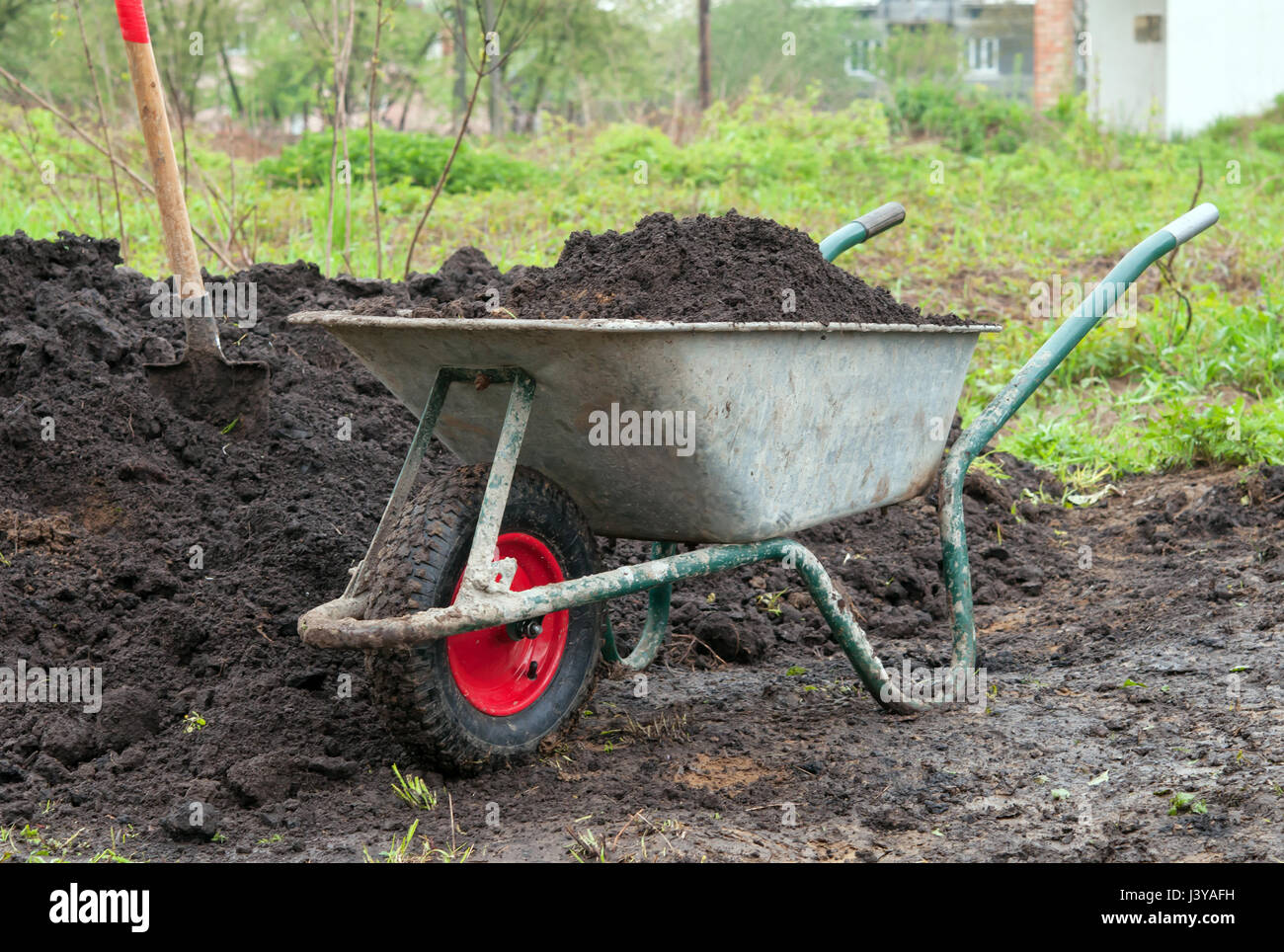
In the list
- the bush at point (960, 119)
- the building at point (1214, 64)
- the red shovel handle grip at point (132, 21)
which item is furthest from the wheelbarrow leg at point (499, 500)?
the building at point (1214, 64)

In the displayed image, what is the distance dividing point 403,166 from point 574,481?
7.56 meters

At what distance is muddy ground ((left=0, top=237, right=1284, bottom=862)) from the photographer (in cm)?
209

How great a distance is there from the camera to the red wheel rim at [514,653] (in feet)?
7.50

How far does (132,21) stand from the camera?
3.17 m

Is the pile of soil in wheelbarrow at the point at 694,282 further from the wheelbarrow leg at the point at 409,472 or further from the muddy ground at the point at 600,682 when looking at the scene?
the muddy ground at the point at 600,682

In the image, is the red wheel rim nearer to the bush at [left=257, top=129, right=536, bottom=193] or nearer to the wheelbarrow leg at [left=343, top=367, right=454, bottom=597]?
the wheelbarrow leg at [left=343, top=367, right=454, bottom=597]

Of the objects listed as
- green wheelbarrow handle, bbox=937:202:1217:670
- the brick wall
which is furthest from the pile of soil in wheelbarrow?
the brick wall

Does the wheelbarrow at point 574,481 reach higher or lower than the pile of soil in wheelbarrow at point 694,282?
lower

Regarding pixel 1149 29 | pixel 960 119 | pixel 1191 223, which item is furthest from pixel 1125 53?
pixel 1191 223

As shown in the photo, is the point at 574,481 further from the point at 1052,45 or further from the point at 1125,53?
the point at 1052,45

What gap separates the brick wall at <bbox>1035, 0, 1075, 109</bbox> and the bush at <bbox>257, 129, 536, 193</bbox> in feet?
35.6

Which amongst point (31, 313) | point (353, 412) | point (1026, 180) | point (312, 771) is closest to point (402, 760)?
point (312, 771)

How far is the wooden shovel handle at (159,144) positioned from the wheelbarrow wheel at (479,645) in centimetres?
162

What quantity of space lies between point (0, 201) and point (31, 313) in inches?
151
